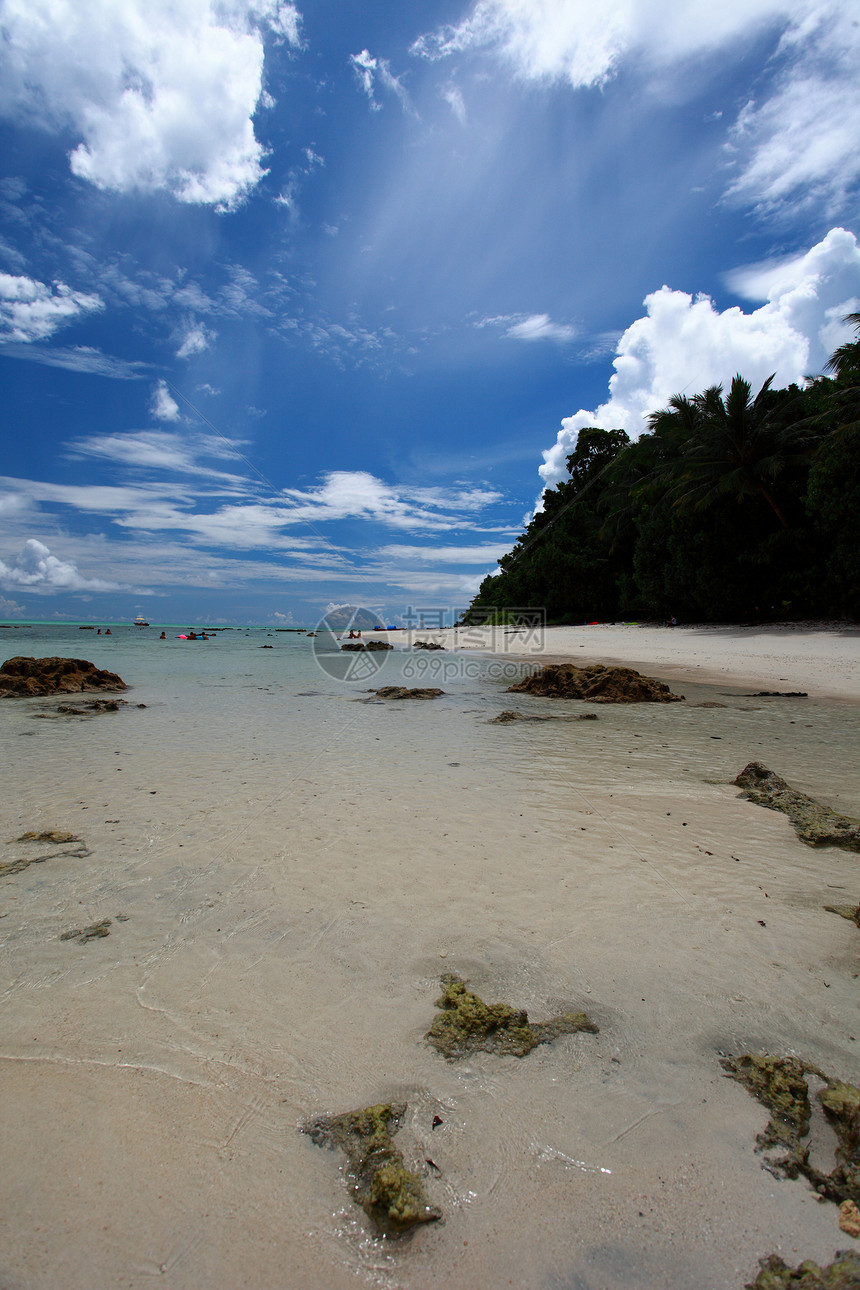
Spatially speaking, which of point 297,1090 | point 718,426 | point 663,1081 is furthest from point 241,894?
point 718,426

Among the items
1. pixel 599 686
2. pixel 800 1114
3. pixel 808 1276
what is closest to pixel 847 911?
pixel 800 1114

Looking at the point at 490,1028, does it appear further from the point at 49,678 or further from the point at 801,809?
the point at 49,678

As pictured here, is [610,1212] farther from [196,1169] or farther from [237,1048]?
[237,1048]

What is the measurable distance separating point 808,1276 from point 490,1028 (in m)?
1.06

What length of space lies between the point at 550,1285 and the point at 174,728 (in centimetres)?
832

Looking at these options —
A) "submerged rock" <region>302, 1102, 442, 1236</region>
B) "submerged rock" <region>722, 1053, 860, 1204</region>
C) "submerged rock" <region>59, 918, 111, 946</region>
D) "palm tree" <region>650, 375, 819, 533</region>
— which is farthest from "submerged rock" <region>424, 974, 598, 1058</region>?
"palm tree" <region>650, 375, 819, 533</region>

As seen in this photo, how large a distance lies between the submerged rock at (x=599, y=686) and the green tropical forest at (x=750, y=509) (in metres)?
12.7

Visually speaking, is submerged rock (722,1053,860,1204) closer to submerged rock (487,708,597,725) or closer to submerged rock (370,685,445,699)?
submerged rock (487,708,597,725)

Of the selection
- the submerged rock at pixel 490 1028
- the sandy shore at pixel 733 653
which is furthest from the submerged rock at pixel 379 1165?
the sandy shore at pixel 733 653

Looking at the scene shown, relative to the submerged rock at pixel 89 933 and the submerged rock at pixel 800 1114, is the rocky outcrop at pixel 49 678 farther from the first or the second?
the submerged rock at pixel 800 1114

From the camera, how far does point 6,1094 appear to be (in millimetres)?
1844

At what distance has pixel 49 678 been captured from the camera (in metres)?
12.8

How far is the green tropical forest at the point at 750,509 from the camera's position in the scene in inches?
752

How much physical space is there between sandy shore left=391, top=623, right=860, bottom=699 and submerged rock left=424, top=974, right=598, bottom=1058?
→ 11.5 metres
